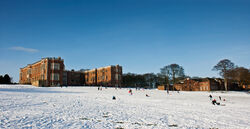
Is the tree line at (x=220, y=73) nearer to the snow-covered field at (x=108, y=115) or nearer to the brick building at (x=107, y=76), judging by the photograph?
the brick building at (x=107, y=76)

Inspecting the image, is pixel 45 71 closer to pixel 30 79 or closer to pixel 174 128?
pixel 30 79

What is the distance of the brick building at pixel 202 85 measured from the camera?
246 ft

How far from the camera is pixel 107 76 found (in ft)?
289

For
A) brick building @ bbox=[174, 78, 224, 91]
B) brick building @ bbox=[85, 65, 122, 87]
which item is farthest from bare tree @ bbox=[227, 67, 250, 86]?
brick building @ bbox=[85, 65, 122, 87]

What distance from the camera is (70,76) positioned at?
306 ft

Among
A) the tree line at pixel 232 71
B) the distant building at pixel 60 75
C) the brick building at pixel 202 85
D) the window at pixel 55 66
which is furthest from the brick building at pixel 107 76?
the tree line at pixel 232 71

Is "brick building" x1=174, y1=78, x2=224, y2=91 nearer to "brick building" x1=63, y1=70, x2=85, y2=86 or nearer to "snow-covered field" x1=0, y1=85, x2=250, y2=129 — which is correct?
"brick building" x1=63, y1=70, x2=85, y2=86

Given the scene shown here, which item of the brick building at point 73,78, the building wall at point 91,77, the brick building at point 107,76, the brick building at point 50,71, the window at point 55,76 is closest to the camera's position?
the brick building at point 50,71

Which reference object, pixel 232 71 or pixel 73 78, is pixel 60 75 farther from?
pixel 232 71

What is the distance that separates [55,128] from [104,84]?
261 feet

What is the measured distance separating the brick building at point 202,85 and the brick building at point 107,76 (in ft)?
93.4

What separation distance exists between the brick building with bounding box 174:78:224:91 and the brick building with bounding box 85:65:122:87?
1121 inches

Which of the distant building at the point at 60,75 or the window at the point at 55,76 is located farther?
the window at the point at 55,76

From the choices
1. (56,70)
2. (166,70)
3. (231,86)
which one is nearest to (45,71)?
(56,70)
